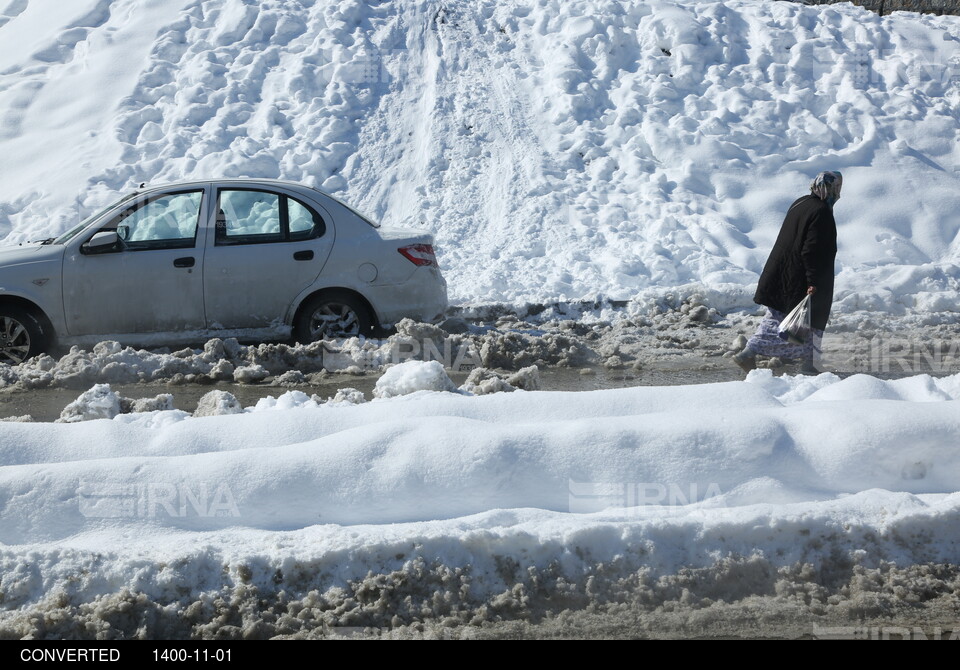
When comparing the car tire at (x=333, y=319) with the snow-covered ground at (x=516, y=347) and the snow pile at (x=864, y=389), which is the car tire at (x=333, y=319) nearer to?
the snow-covered ground at (x=516, y=347)

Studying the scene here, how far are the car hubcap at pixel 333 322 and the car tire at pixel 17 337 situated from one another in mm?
2290

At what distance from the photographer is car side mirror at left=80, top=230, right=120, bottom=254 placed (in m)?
8.14

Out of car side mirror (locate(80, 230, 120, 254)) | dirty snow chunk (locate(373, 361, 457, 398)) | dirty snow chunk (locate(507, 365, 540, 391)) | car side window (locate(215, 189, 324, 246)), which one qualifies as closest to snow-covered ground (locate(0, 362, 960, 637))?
dirty snow chunk (locate(373, 361, 457, 398))

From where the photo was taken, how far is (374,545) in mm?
3988

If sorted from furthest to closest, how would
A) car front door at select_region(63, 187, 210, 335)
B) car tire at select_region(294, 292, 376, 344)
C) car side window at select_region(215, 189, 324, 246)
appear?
car tire at select_region(294, 292, 376, 344) < car side window at select_region(215, 189, 324, 246) < car front door at select_region(63, 187, 210, 335)

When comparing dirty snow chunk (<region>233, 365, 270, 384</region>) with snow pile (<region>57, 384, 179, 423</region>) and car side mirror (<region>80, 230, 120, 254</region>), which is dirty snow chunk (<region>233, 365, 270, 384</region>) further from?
car side mirror (<region>80, 230, 120, 254</region>)

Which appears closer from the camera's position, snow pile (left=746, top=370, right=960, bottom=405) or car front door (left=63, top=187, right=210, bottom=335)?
snow pile (left=746, top=370, right=960, bottom=405)

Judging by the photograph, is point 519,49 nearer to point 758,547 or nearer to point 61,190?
point 61,190

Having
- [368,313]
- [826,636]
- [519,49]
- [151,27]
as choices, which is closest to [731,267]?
[368,313]

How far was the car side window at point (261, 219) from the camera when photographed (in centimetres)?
841

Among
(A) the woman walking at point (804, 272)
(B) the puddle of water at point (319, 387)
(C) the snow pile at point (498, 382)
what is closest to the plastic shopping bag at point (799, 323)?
(A) the woman walking at point (804, 272)

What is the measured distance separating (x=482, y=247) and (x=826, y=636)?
9.01 meters

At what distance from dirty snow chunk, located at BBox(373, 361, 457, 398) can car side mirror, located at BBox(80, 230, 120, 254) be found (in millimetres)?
3055

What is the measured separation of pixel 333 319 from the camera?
28.3 feet
